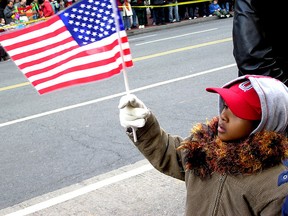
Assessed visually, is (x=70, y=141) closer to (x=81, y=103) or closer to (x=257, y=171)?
(x=81, y=103)

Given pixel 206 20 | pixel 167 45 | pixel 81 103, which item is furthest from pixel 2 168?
pixel 206 20

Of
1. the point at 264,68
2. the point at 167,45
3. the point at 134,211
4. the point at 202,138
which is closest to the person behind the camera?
the point at 202,138

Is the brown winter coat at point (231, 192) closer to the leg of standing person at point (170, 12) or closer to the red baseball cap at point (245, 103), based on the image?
the red baseball cap at point (245, 103)

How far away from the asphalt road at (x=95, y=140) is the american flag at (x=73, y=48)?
1.66 m

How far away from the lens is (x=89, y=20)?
8.96 feet

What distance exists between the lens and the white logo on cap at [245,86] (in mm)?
1977

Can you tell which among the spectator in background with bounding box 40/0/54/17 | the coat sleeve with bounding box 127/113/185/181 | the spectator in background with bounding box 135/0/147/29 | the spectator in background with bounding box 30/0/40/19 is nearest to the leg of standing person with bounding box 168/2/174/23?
the spectator in background with bounding box 135/0/147/29

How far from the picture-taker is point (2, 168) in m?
5.42

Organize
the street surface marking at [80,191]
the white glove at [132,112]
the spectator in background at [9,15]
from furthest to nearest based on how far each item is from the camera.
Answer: the spectator in background at [9,15] < the street surface marking at [80,191] < the white glove at [132,112]

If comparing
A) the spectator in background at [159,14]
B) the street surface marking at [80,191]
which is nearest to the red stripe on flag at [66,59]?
the street surface marking at [80,191]

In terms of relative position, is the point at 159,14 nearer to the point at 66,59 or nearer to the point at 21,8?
the point at 21,8

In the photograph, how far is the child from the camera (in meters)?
1.91

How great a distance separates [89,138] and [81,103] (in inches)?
69.6

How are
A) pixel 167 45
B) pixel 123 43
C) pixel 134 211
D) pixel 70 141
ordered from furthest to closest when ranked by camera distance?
1. pixel 167 45
2. pixel 70 141
3. pixel 134 211
4. pixel 123 43
